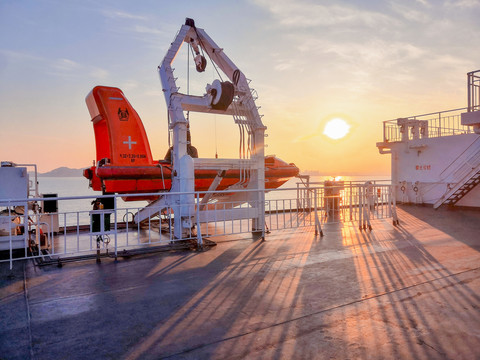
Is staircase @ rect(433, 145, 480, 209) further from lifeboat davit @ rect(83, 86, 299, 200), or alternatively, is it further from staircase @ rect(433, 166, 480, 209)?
lifeboat davit @ rect(83, 86, 299, 200)

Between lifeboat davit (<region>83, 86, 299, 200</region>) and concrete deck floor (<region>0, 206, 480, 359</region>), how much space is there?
3327mm

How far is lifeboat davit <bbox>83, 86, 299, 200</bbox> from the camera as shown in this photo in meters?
8.78

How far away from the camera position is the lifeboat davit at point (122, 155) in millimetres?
8781

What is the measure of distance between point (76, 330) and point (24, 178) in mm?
4967

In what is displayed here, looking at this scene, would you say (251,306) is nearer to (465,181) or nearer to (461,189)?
(465,181)

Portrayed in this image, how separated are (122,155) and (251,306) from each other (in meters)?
7.49

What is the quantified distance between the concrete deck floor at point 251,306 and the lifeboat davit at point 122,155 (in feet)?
10.9

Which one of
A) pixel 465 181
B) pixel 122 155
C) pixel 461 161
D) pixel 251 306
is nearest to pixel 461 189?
pixel 465 181

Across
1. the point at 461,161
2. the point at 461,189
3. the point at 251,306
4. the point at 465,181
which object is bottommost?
the point at 251,306

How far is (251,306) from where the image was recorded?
137 inches

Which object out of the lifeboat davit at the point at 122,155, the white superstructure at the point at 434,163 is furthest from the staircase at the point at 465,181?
the lifeboat davit at the point at 122,155

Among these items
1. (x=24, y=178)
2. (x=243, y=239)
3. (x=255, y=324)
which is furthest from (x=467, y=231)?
(x=24, y=178)

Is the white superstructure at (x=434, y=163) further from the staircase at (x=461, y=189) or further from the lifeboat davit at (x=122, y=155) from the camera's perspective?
the lifeboat davit at (x=122, y=155)

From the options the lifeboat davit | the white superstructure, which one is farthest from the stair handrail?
the lifeboat davit
